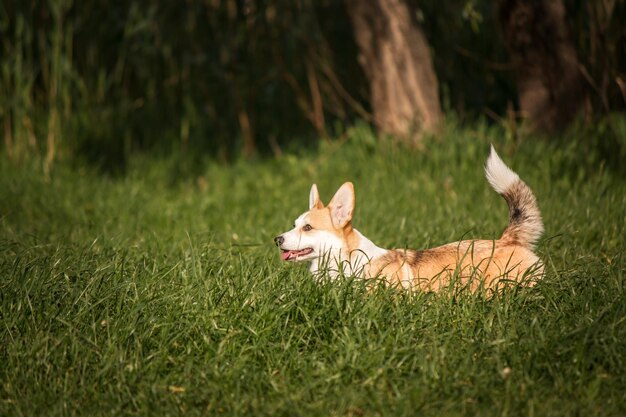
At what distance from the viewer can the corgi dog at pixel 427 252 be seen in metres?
5.01

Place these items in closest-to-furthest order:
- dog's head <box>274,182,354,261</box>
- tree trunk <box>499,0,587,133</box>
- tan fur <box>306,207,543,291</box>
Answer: tan fur <box>306,207,543,291</box> → dog's head <box>274,182,354,261</box> → tree trunk <box>499,0,587,133</box>

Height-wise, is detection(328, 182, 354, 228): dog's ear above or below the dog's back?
above

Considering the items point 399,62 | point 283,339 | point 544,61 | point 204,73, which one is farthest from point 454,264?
point 204,73

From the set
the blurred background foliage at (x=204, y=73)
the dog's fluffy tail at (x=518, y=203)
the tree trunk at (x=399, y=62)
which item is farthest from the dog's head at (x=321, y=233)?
the blurred background foliage at (x=204, y=73)

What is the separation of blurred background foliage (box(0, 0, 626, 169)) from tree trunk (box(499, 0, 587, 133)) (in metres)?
0.31

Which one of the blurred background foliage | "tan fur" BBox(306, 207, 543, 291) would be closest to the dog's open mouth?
"tan fur" BBox(306, 207, 543, 291)

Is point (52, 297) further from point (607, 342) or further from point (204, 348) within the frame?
point (607, 342)

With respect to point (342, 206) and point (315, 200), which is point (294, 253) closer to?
point (342, 206)

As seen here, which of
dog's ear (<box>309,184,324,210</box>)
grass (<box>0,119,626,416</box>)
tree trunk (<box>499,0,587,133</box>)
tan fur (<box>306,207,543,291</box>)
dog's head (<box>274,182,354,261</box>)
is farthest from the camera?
tree trunk (<box>499,0,587,133</box>)

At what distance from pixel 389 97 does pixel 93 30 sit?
3.54 m

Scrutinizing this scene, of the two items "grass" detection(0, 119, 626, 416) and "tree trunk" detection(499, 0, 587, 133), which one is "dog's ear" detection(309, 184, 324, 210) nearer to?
"grass" detection(0, 119, 626, 416)

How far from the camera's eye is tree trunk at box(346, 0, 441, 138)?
30.6ft

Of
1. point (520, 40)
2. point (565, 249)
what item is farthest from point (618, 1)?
point (565, 249)

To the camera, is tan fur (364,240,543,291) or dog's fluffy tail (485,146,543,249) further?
dog's fluffy tail (485,146,543,249)
